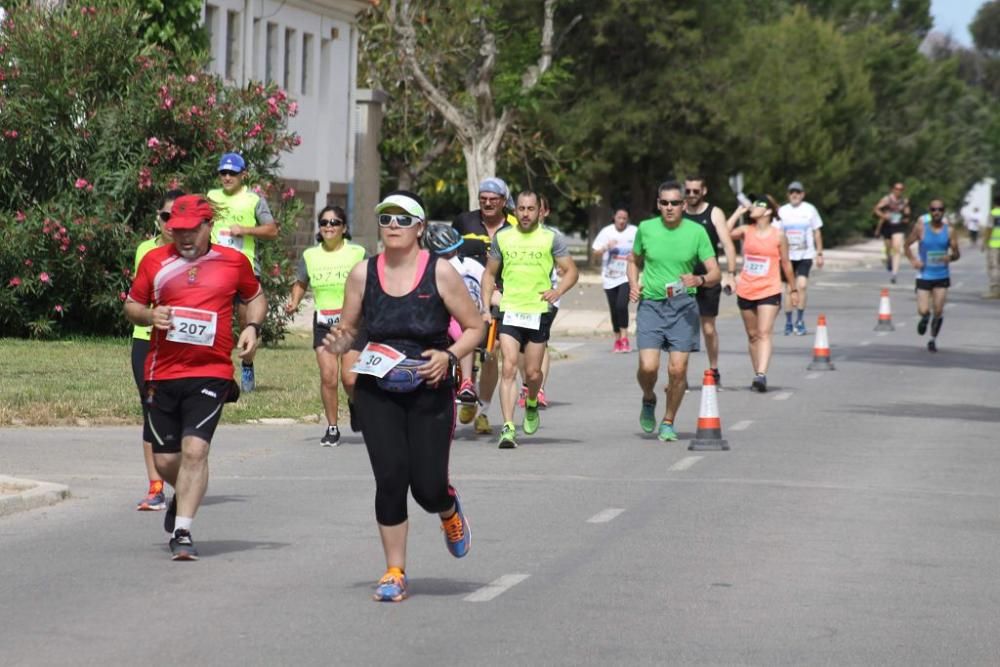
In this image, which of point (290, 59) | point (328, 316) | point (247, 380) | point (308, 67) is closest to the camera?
point (328, 316)

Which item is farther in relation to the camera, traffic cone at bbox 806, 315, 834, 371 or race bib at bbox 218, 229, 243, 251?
traffic cone at bbox 806, 315, 834, 371

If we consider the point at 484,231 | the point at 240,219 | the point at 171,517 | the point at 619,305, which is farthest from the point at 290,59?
the point at 171,517

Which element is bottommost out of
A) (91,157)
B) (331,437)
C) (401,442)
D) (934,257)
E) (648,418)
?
(331,437)

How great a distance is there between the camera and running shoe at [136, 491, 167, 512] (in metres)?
11.7

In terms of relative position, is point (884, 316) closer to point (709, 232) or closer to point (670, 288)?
point (709, 232)

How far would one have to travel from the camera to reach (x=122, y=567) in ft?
31.9

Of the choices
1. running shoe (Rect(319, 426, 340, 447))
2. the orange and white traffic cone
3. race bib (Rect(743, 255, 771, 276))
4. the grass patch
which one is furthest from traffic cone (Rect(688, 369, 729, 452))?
the orange and white traffic cone

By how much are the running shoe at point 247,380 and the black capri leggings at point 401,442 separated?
9433 mm

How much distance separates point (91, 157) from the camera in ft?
79.8

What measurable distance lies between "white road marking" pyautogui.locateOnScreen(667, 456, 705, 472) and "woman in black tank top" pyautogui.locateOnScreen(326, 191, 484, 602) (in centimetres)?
539

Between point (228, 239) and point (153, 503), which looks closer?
point (153, 503)

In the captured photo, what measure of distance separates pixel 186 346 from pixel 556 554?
2.04 metres

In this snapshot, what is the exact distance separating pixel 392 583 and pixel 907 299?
33.6 meters

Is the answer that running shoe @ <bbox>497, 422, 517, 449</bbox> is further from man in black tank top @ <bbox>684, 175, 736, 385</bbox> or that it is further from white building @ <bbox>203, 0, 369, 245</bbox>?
white building @ <bbox>203, 0, 369, 245</bbox>
